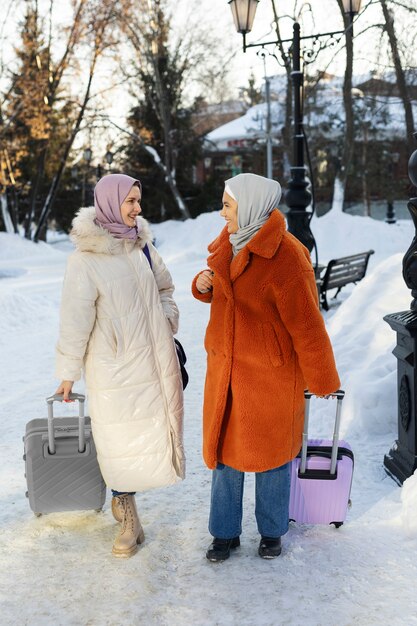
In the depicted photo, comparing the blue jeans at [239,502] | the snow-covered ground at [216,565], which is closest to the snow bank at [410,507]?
the snow-covered ground at [216,565]

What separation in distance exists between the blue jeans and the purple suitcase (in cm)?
16

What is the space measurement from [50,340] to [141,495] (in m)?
5.27

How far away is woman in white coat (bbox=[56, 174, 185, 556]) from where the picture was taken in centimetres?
329

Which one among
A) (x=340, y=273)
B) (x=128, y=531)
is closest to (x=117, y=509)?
(x=128, y=531)

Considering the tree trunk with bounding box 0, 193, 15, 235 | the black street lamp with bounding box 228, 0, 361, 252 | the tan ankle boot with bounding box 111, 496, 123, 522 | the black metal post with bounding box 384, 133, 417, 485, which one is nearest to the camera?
the tan ankle boot with bounding box 111, 496, 123, 522

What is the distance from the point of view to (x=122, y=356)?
3336 mm

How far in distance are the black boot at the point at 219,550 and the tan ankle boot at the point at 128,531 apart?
0.36 metres

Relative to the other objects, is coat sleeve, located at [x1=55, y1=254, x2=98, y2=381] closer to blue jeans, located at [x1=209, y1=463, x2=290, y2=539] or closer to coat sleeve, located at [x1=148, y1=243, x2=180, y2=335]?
coat sleeve, located at [x1=148, y1=243, x2=180, y2=335]

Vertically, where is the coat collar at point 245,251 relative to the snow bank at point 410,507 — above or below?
above

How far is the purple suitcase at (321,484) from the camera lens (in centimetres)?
343

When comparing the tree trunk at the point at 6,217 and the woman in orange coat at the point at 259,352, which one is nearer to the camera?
the woman in orange coat at the point at 259,352

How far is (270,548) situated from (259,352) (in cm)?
92

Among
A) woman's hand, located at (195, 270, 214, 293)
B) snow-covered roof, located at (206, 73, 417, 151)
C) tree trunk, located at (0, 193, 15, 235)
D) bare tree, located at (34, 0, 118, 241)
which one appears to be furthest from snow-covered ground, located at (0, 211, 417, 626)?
snow-covered roof, located at (206, 73, 417, 151)

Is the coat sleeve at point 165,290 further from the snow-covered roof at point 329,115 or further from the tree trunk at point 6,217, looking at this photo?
the snow-covered roof at point 329,115
